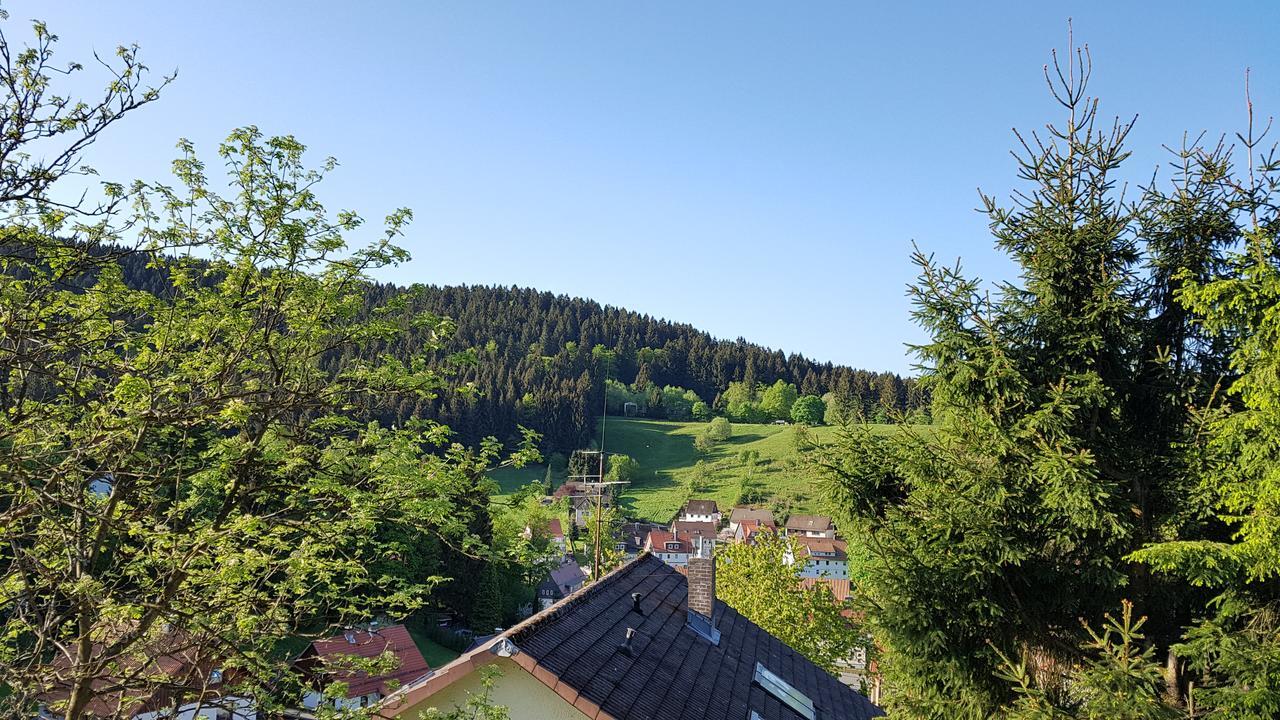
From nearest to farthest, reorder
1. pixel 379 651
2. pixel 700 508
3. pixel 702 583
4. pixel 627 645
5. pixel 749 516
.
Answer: pixel 627 645, pixel 702 583, pixel 379 651, pixel 749 516, pixel 700 508

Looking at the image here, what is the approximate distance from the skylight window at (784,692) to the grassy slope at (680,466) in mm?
63263

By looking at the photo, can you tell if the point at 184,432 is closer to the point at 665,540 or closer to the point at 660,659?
the point at 660,659

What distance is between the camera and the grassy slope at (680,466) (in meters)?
91.5

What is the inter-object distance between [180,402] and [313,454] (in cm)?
139

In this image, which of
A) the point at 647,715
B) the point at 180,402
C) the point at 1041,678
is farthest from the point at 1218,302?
the point at 180,402

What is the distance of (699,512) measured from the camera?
86688mm

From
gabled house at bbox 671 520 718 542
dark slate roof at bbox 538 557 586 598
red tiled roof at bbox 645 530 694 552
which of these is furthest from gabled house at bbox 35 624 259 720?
gabled house at bbox 671 520 718 542

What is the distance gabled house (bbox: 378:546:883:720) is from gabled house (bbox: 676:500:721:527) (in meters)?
70.9

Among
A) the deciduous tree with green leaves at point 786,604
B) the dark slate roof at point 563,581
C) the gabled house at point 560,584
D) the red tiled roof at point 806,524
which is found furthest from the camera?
the red tiled roof at point 806,524

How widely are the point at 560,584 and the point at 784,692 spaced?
151 ft

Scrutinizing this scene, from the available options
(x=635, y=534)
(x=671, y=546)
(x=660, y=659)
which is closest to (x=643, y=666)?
(x=660, y=659)

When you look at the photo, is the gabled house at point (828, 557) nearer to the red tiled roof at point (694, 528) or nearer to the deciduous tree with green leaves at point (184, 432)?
the red tiled roof at point (694, 528)

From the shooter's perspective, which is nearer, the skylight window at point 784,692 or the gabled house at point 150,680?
the gabled house at point 150,680

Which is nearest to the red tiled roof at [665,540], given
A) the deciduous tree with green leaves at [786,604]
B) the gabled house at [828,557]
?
the gabled house at [828,557]
